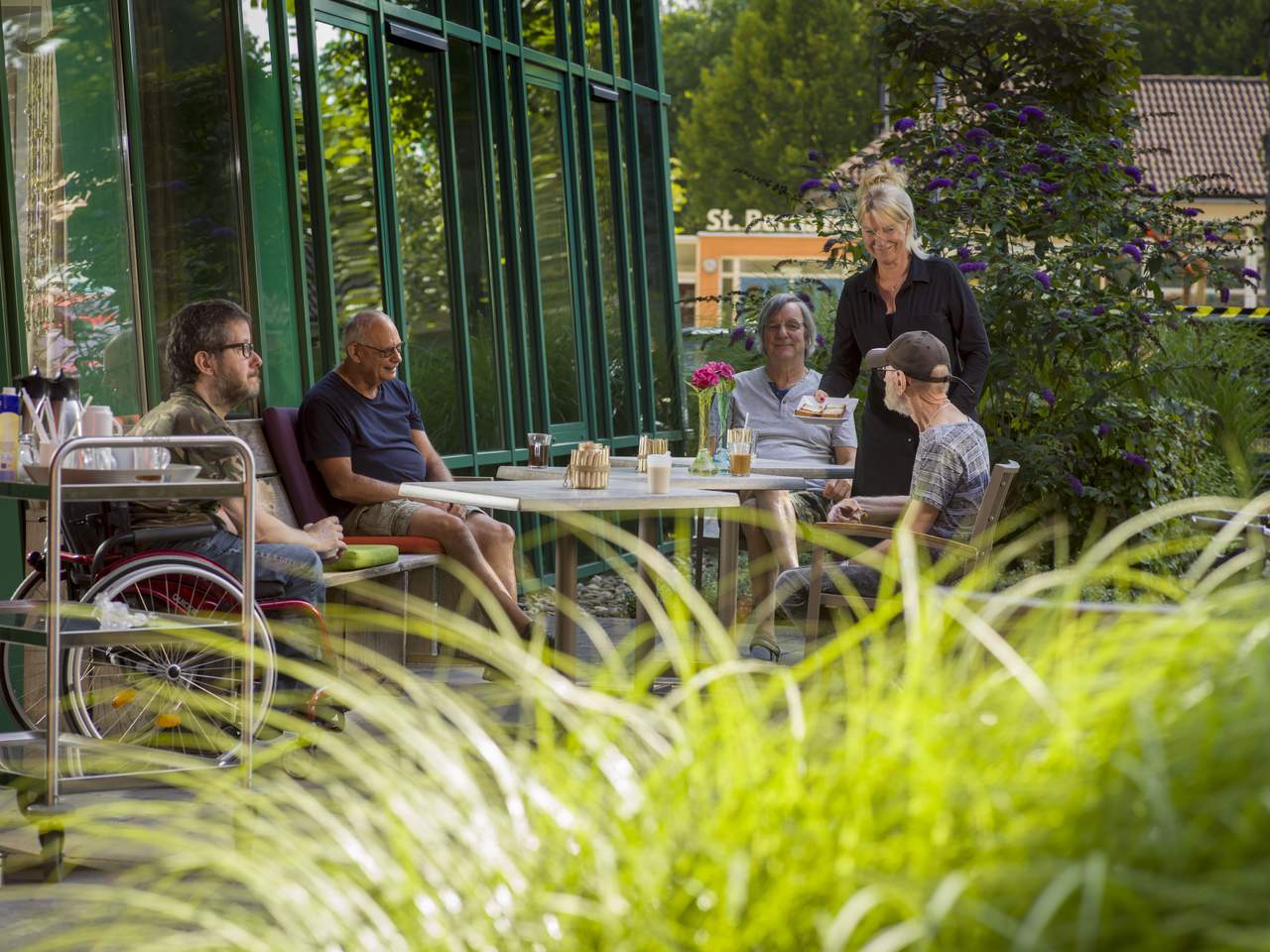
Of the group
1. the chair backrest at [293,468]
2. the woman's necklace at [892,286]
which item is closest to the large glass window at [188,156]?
the chair backrest at [293,468]

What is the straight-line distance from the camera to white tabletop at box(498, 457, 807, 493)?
18.2ft

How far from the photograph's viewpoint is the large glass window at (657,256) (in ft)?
34.6

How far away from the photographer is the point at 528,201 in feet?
29.7

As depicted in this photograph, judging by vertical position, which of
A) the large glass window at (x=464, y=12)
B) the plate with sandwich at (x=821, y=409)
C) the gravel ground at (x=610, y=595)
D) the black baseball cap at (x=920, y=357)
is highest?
the large glass window at (x=464, y=12)

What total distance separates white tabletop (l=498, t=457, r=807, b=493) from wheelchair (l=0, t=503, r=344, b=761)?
1273 millimetres

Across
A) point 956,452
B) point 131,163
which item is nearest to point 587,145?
point 131,163

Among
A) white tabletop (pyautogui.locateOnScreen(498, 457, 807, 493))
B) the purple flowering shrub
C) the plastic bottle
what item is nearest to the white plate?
the plastic bottle

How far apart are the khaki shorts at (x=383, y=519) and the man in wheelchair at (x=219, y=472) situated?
0.63 metres

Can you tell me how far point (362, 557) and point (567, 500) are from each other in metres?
0.98

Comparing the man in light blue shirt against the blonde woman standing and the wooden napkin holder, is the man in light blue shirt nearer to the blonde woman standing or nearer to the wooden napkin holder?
the blonde woman standing

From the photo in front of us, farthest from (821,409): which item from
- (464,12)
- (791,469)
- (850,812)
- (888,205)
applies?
(850,812)

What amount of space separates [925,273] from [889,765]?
4995 millimetres

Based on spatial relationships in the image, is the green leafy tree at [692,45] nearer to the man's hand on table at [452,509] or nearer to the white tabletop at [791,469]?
the white tabletop at [791,469]

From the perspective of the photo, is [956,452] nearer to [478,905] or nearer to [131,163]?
[131,163]
